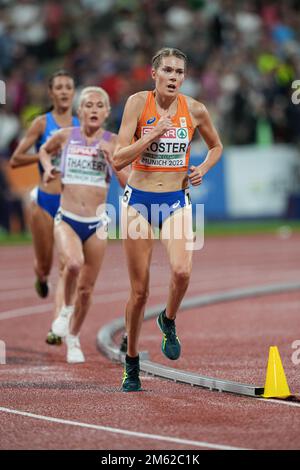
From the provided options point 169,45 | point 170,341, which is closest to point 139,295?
point 170,341

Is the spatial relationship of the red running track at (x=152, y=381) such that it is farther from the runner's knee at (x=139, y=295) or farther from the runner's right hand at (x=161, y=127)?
the runner's right hand at (x=161, y=127)

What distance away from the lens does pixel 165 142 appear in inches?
318

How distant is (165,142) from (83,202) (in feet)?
7.44

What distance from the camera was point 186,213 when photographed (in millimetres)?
8250

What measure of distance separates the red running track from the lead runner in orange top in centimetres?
62

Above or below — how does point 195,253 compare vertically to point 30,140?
below

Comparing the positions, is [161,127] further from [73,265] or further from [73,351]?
[73,351]

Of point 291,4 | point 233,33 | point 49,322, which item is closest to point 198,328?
point 49,322

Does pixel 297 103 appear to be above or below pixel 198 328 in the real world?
above

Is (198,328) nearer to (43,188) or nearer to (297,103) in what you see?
(43,188)

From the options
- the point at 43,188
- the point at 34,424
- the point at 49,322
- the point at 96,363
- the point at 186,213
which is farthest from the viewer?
the point at 49,322

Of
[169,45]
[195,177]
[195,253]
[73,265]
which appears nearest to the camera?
[195,177]
